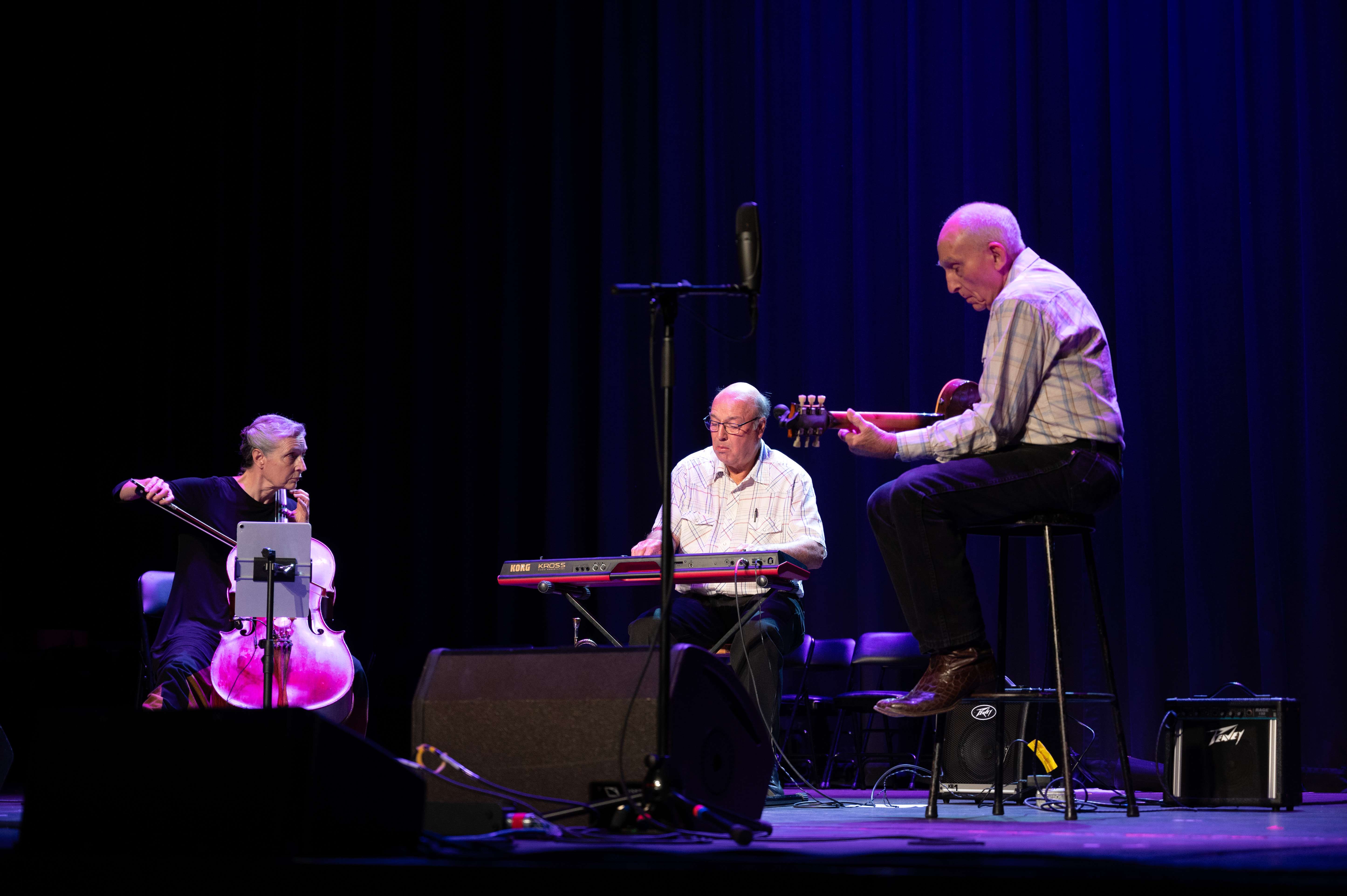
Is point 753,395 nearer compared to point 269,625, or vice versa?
point 269,625

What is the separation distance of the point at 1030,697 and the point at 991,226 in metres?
1.18

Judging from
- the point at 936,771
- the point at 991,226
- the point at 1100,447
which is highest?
the point at 991,226

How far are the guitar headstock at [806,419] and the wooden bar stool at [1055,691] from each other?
43cm

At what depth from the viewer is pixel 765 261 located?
5648 mm

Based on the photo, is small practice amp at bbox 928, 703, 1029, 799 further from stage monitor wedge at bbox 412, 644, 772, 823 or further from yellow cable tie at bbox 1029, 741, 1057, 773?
stage monitor wedge at bbox 412, 644, 772, 823

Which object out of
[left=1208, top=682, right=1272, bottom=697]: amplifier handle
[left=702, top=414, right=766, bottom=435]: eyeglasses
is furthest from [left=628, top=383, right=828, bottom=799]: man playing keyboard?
[left=1208, top=682, right=1272, bottom=697]: amplifier handle

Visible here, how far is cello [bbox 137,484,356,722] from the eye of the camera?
13.0 feet

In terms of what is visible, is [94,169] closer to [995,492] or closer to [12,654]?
[12,654]

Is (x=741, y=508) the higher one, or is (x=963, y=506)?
(x=963, y=506)

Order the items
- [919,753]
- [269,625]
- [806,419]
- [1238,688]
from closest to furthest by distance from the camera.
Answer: [806,419], [269,625], [1238,688], [919,753]

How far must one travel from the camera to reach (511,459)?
19.4ft

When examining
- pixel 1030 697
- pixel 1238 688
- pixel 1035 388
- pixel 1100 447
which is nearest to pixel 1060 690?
pixel 1030 697

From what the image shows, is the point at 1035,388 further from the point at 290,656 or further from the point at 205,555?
the point at 205,555

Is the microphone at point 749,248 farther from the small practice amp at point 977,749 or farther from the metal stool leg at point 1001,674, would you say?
the small practice amp at point 977,749
